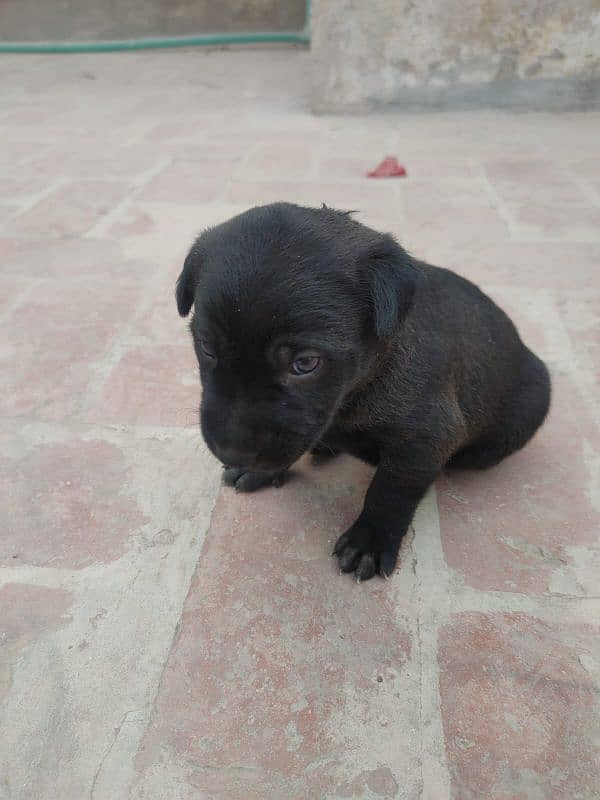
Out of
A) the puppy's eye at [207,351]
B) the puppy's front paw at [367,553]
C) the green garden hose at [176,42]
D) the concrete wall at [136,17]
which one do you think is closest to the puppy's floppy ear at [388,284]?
the puppy's eye at [207,351]

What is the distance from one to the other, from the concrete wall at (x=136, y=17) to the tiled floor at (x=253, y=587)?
9492 mm

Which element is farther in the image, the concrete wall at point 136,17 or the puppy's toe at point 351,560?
the concrete wall at point 136,17

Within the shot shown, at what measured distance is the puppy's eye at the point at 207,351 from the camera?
2.00m

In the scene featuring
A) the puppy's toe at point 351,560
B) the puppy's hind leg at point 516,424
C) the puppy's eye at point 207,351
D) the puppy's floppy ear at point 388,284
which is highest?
the puppy's floppy ear at point 388,284

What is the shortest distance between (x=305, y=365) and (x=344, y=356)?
0.15 metres

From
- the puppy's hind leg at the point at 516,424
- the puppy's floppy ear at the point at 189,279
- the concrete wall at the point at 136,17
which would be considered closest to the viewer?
the puppy's floppy ear at the point at 189,279

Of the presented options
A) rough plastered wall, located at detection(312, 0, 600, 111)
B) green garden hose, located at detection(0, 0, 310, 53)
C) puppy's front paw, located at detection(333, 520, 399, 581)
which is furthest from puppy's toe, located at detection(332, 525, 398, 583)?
green garden hose, located at detection(0, 0, 310, 53)

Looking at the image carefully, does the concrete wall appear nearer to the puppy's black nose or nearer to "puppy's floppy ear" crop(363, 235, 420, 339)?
"puppy's floppy ear" crop(363, 235, 420, 339)

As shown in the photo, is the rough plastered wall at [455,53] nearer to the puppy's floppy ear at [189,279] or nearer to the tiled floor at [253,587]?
the tiled floor at [253,587]

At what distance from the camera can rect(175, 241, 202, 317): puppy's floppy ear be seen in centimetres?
227

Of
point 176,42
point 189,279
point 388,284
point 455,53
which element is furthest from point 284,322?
point 176,42

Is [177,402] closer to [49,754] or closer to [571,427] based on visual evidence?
[49,754]

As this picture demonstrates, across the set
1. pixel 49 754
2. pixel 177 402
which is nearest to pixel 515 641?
pixel 49 754

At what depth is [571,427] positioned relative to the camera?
3.10m
